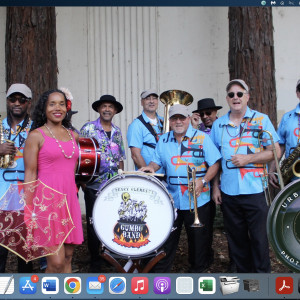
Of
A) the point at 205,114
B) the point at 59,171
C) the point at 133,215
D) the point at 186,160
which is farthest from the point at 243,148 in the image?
the point at 59,171

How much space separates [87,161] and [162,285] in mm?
1494

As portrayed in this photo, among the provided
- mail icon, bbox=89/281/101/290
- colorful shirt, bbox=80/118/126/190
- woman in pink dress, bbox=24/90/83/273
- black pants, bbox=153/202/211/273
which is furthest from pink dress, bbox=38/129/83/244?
colorful shirt, bbox=80/118/126/190

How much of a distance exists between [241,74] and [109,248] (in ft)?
9.32

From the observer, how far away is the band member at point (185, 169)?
4.28 meters

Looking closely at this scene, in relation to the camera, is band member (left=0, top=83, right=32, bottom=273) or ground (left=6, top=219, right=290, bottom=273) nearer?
band member (left=0, top=83, right=32, bottom=273)

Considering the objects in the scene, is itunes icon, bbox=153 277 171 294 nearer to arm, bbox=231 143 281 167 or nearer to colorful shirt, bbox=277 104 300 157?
arm, bbox=231 143 281 167

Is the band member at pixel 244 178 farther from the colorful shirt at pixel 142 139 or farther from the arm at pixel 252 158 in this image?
the colorful shirt at pixel 142 139

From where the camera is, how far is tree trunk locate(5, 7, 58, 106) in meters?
5.64

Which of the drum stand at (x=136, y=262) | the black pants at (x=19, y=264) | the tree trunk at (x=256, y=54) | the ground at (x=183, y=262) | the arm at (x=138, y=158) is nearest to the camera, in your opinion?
the drum stand at (x=136, y=262)

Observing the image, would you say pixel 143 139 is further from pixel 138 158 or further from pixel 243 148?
pixel 243 148

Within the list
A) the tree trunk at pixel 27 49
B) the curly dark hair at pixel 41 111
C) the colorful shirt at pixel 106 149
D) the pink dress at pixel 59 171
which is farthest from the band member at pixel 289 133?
the tree trunk at pixel 27 49

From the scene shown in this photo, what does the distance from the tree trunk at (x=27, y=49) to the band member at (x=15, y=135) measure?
1.46 metres

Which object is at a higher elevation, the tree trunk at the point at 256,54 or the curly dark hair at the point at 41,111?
the tree trunk at the point at 256,54

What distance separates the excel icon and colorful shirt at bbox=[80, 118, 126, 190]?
7.22 ft
